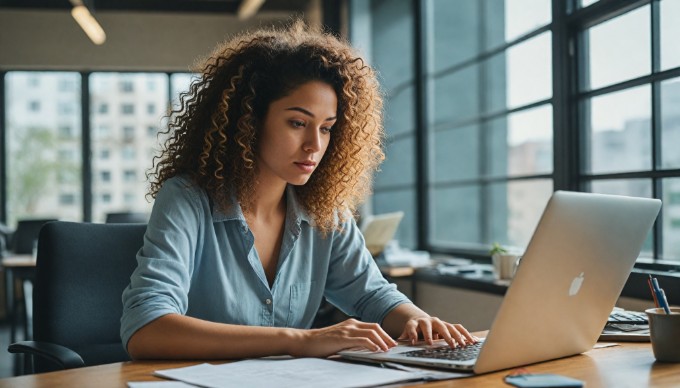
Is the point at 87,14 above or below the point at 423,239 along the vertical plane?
above

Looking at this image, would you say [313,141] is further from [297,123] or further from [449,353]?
[449,353]

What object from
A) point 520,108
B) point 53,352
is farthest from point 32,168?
point 53,352

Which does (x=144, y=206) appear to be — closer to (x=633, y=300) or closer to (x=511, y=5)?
(x=511, y=5)

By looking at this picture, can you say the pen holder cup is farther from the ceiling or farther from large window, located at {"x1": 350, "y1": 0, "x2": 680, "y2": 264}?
the ceiling

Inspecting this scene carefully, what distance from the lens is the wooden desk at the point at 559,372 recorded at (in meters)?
1.07

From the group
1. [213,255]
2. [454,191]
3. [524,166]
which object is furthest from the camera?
[454,191]

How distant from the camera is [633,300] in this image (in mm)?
2199

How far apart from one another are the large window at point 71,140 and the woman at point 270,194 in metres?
5.18

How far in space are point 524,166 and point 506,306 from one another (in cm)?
412

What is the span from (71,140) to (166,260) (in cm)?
590

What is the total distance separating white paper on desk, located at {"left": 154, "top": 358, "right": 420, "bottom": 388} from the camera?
1029 millimetres

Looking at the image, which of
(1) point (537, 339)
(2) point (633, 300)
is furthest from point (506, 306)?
(2) point (633, 300)

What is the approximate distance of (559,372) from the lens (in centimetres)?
115

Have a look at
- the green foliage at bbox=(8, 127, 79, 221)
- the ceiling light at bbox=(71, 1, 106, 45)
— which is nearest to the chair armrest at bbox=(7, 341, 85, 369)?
the ceiling light at bbox=(71, 1, 106, 45)
